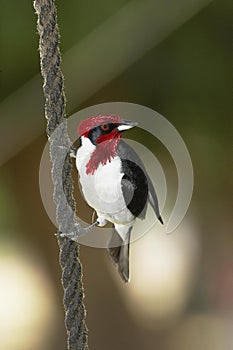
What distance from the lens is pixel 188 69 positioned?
5.55 feet

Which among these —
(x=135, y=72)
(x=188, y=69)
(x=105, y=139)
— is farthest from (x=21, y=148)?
(x=105, y=139)

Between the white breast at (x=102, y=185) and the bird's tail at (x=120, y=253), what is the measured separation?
71 millimetres

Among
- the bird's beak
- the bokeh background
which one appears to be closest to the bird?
the bird's beak

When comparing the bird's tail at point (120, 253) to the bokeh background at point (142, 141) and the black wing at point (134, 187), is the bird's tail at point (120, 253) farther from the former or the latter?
the bokeh background at point (142, 141)

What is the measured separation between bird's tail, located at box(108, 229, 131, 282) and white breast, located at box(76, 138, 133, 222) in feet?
0.23

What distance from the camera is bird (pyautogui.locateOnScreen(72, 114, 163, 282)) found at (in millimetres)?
500

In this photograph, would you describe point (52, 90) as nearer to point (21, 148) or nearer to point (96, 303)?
point (21, 148)

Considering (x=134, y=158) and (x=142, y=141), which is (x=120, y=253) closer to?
(x=134, y=158)

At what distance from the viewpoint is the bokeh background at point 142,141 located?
151cm

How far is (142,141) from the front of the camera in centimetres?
151

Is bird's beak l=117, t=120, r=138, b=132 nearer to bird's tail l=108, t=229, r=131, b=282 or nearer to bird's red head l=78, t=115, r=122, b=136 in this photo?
bird's red head l=78, t=115, r=122, b=136

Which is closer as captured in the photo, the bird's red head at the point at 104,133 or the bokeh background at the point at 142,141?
the bird's red head at the point at 104,133

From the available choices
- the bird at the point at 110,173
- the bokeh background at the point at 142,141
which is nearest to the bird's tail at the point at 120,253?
the bird at the point at 110,173

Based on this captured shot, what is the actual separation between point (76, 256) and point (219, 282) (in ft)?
4.23
